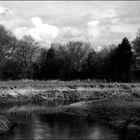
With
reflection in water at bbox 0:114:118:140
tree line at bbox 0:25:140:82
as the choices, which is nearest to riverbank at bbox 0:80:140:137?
reflection in water at bbox 0:114:118:140

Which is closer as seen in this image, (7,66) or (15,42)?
(15,42)

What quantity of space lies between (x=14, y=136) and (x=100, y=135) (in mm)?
7946

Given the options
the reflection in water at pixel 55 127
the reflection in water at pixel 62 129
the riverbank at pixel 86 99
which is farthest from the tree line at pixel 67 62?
the reflection in water at pixel 62 129

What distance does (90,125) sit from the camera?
34.0 m

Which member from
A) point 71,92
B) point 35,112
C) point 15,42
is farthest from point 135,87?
point 15,42

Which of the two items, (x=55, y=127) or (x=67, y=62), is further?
(x=67, y=62)

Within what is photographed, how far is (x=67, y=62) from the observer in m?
112

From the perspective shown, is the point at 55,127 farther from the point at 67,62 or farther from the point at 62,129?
the point at 67,62

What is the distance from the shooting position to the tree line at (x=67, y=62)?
92.9 meters

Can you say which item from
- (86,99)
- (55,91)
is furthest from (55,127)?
(55,91)

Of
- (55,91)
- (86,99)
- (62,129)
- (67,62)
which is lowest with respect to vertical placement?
(62,129)

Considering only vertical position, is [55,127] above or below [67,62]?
below

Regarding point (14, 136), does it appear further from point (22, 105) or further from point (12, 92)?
point (12, 92)

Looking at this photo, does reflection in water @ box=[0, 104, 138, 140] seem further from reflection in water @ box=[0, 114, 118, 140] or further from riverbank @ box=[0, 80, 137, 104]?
riverbank @ box=[0, 80, 137, 104]
